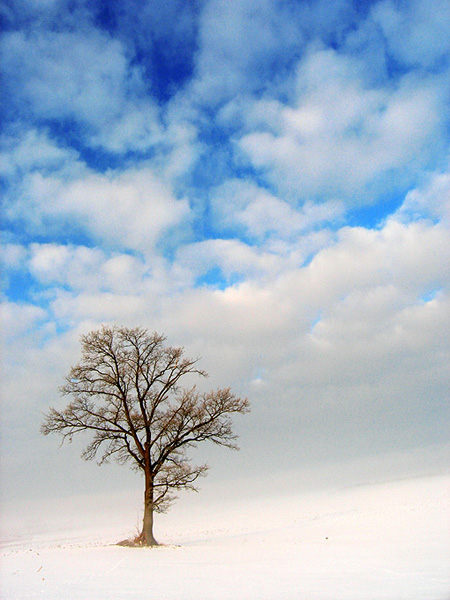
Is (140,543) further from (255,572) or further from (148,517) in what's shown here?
(255,572)

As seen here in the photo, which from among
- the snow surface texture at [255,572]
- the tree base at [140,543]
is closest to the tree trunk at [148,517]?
the tree base at [140,543]

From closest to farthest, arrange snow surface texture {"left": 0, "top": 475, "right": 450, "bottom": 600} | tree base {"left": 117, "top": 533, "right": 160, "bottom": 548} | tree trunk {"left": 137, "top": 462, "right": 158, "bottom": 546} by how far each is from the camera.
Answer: snow surface texture {"left": 0, "top": 475, "right": 450, "bottom": 600}, tree base {"left": 117, "top": 533, "right": 160, "bottom": 548}, tree trunk {"left": 137, "top": 462, "right": 158, "bottom": 546}

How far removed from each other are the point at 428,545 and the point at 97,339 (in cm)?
1819

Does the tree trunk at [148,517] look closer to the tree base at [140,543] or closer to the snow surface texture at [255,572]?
the tree base at [140,543]

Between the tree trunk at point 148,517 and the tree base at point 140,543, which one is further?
the tree trunk at point 148,517

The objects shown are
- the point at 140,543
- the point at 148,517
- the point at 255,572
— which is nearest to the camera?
the point at 255,572

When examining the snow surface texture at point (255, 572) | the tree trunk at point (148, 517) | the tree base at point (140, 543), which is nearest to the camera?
the snow surface texture at point (255, 572)

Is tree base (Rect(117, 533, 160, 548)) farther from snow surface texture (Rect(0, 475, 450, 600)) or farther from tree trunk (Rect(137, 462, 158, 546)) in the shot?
snow surface texture (Rect(0, 475, 450, 600))

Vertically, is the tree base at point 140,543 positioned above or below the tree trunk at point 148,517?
below

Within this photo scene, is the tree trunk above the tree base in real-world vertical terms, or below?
above

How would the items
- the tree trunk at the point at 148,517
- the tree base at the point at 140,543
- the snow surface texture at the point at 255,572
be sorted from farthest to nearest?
the tree trunk at the point at 148,517 → the tree base at the point at 140,543 → the snow surface texture at the point at 255,572

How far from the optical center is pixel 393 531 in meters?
22.7

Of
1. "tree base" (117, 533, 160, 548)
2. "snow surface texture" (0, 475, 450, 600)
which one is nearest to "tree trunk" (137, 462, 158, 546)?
"tree base" (117, 533, 160, 548)

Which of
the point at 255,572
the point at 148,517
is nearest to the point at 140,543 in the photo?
the point at 148,517
